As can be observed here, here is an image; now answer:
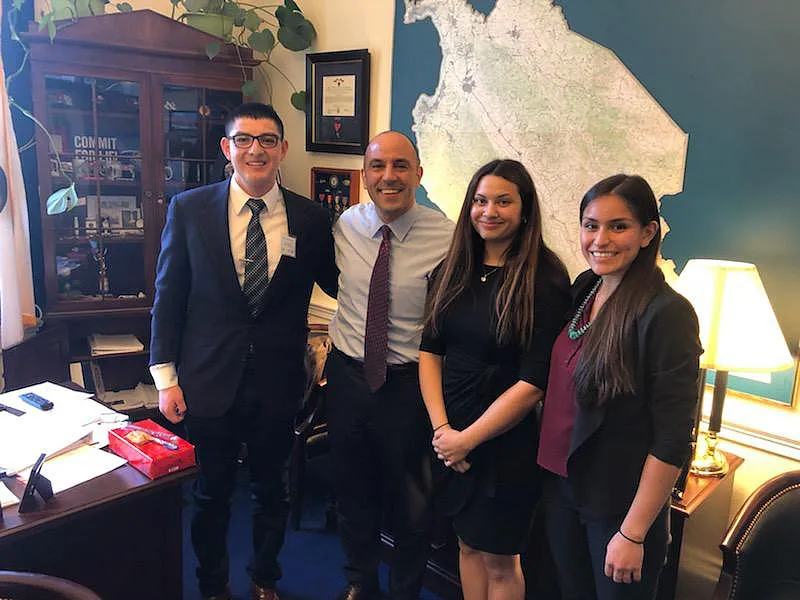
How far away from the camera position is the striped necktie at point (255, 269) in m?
1.92

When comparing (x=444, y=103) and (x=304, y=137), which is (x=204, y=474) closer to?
(x=444, y=103)

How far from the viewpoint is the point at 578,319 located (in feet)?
4.91

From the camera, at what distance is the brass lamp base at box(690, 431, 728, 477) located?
190 cm

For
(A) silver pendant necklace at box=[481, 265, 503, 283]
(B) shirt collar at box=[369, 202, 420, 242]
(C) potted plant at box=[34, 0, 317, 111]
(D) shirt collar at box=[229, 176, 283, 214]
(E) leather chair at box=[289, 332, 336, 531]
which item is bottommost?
(E) leather chair at box=[289, 332, 336, 531]

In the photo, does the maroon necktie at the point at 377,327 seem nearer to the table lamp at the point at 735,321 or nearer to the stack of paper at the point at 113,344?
the table lamp at the point at 735,321

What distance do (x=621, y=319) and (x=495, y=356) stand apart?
0.36 m

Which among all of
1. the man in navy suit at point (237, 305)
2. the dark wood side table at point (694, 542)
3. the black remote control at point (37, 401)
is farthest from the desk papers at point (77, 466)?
the dark wood side table at point (694, 542)

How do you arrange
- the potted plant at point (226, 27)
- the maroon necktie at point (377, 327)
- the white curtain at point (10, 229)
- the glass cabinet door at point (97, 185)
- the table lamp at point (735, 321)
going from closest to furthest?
the table lamp at point (735, 321), the maroon necktie at point (377, 327), the white curtain at point (10, 229), the potted plant at point (226, 27), the glass cabinet door at point (97, 185)

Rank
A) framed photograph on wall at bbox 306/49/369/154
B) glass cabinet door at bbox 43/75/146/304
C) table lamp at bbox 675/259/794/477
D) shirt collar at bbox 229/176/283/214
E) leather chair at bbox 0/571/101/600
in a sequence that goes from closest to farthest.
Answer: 1. leather chair at bbox 0/571/101/600
2. table lamp at bbox 675/259/794/477
3. shirt collar at bbox 229/176/283/214
4. glass cabinet door at bbox 43/75/146/304
5. framed photograph on wall at bbox 306/49/369/154

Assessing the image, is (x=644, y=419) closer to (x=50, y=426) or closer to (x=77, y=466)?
(x=77, y=466)

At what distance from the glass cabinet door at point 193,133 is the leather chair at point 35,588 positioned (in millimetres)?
2344

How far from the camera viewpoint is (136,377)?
10.9ft

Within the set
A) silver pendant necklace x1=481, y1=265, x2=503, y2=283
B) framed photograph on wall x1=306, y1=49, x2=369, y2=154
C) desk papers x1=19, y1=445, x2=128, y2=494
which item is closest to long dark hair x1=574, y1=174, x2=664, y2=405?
silver pendant necklace x1=481, y1=265, x2=503, y2=283

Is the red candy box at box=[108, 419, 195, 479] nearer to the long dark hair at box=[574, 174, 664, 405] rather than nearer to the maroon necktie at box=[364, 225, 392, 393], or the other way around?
the maroon necktie at box=[364, 225, 392, 393]
